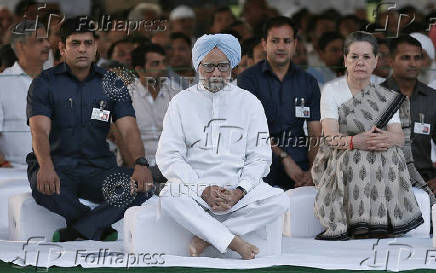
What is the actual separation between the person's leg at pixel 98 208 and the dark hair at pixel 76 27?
Result: 2.79ft

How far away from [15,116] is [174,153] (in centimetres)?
209

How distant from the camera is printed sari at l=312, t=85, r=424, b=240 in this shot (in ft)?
21.3

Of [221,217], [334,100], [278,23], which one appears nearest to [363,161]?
[334,100]

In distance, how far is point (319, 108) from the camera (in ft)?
23.7

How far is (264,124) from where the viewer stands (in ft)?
20.0

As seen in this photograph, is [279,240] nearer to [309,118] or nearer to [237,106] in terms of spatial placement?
[237,106]

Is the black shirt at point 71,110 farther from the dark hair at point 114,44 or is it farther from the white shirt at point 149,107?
the dark hair at point 114,44

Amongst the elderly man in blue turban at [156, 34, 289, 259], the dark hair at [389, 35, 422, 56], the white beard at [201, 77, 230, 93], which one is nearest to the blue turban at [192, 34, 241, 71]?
the elderly man in blue turban at [156, 34, 289, 259]

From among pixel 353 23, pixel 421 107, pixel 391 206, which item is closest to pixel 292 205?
pixel 391 206

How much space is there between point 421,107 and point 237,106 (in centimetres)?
155

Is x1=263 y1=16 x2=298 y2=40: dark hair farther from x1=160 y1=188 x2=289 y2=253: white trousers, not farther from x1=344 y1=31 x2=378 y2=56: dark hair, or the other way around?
x1=160 y1=188 x2=289 y2=253: white trousers

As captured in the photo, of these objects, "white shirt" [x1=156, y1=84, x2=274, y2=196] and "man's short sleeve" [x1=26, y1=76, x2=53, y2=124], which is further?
"man's short sleeve" [x1=26, y1=76, x2=53, y2=124]

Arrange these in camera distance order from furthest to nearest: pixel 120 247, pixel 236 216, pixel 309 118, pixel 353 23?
pixel 353 23 < pixel 309 118 < pixel 120 247 < pixel 236 216

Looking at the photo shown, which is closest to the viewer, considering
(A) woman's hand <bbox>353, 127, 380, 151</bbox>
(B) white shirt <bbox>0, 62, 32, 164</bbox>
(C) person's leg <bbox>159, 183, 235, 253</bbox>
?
(C) person's leg <bbox>159, 183, 235, 253</bbox>
